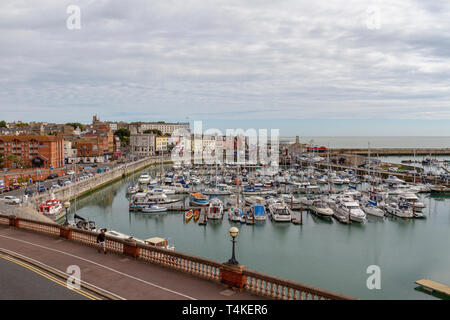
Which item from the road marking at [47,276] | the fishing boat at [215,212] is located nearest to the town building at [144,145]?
the fishing boat at [215,212]

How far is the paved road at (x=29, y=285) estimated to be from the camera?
1017 centimetres

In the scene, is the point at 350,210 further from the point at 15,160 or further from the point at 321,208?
the point at 15,160

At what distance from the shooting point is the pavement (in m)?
10.3

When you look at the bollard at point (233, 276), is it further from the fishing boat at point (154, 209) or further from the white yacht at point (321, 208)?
the fishing boat at point (154, 209)

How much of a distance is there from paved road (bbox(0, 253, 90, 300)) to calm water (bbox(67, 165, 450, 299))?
16.9 meters

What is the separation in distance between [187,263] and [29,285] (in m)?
4.90

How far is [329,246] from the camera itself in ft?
105

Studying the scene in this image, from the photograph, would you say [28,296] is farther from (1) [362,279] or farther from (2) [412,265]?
(2) [412,265]

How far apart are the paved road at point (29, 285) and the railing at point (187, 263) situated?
9.44 feet

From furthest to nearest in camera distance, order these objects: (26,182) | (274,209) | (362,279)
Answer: (26,182)
(274,209)
(362,279)

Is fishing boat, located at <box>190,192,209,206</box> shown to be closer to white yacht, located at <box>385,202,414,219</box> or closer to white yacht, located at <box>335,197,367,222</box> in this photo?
white yacht, located at <box>335,197,367,222</box>
